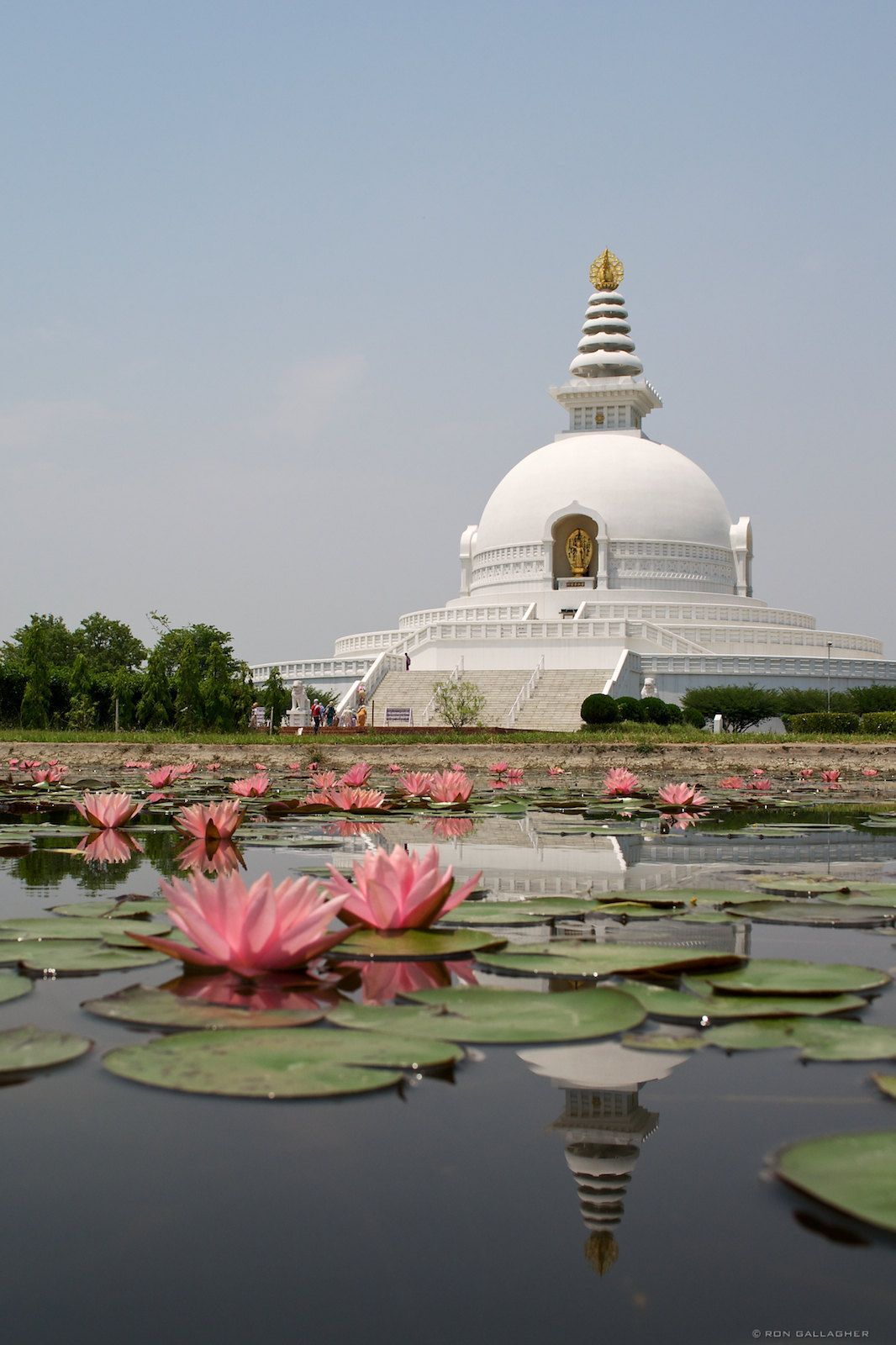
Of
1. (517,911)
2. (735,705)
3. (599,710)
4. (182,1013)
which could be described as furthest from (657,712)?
(182,1013)

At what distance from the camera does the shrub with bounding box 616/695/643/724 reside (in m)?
25.6

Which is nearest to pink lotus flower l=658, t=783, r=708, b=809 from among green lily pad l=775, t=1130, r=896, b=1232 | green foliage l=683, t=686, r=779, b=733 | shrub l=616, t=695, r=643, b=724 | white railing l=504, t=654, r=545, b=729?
green lily pad l=775, t=1130, r=896, b=1232

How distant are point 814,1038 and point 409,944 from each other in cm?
121

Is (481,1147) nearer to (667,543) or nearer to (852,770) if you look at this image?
(852,770)

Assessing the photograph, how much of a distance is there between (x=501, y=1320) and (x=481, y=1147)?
1.56 feet

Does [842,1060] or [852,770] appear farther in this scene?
[852,770]

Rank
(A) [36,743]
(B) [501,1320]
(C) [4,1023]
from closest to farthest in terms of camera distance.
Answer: (B) [501,1320] < (C) [4,1023] < (A) [36,743]

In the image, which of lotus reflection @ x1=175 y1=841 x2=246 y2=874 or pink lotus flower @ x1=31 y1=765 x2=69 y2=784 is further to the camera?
pink lotus flower @ x1=31 y1=765 x2=69 y2=784

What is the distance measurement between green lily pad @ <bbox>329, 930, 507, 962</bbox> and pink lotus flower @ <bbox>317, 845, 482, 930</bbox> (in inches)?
1.7

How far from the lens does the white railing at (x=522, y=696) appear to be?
28280mm

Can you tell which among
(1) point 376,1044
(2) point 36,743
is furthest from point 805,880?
(2) point 36,743

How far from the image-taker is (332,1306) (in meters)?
1.48

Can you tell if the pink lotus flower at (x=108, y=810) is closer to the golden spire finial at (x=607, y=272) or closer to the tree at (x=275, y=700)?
the tree at (x=275, y=700)

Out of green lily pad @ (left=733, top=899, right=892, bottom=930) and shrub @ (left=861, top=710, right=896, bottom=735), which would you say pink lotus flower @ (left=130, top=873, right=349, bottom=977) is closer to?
green lily pad @ (left=733, top=899, right=892, bottom=930)
